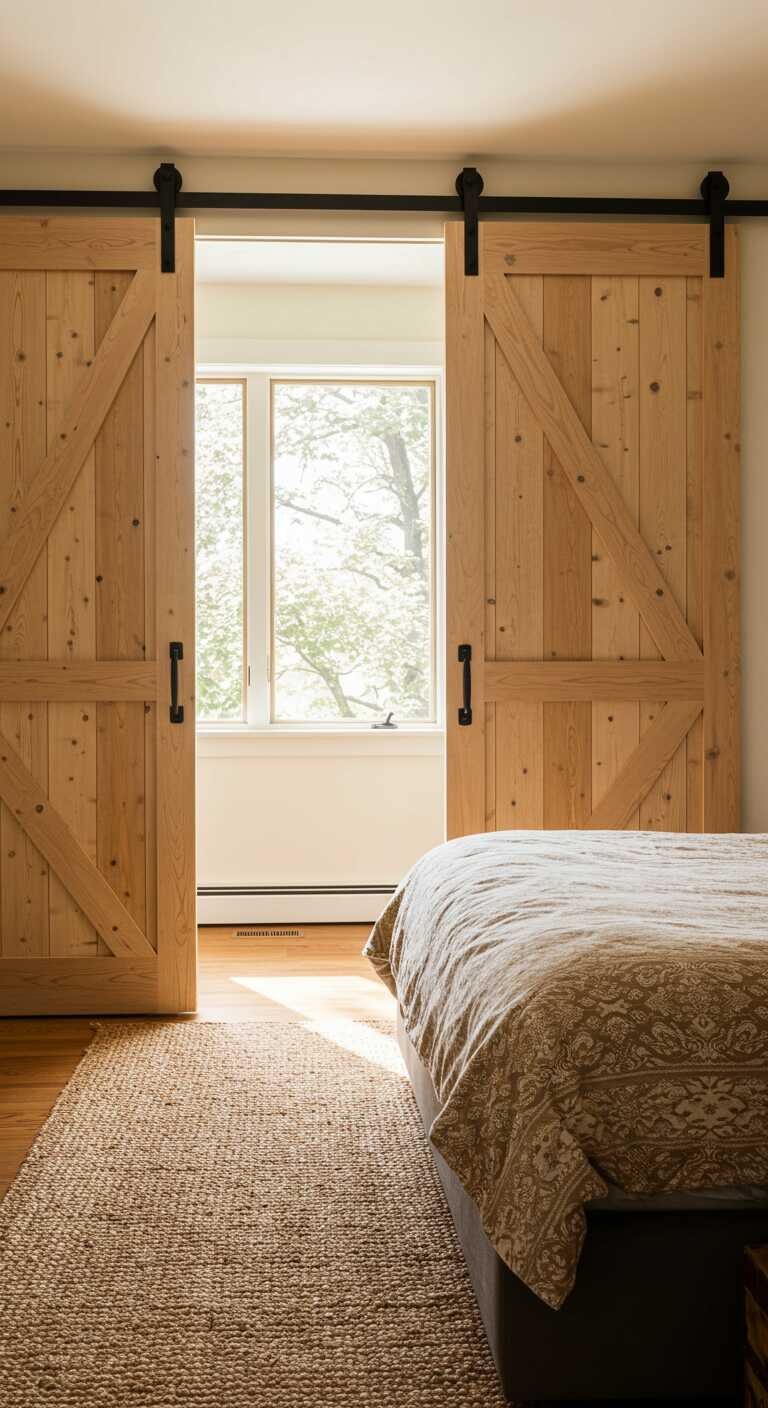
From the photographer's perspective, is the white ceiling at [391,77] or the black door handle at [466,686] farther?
the black door handle at [466,686]

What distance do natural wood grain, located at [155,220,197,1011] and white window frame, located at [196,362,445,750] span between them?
1.41 metres

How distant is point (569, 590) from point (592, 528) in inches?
8.7

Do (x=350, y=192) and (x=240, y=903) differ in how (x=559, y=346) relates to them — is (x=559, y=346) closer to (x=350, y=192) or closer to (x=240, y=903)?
(x=350, y=192)

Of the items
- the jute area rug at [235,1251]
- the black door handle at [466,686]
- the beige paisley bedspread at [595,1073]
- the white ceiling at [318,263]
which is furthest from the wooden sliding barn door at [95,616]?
the beige paisley bedspread at [595,1073]

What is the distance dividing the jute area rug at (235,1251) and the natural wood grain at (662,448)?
4.93ft

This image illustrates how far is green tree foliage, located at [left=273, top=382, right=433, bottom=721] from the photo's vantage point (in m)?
5.31

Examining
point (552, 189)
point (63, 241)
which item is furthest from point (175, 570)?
point (552, 189)

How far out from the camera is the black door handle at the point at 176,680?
148 inches

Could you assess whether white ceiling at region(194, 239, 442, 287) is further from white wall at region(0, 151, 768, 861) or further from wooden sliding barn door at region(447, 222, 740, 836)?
wooden sliding barn door at region(447, 222, 740, 836)

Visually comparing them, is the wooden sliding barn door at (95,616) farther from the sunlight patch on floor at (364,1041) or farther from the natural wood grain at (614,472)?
the natural wood grain at (614,472)

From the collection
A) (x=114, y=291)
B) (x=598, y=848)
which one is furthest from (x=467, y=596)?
A: (x=114, y=291)

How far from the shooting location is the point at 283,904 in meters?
5.09

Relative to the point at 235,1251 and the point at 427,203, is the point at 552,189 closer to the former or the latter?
the point at 427,203

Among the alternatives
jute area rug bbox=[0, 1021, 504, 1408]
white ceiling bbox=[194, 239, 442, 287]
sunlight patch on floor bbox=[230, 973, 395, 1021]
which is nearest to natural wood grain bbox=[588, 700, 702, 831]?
sunlight patch on floor bbox=[230, 973, 395, 1021]
